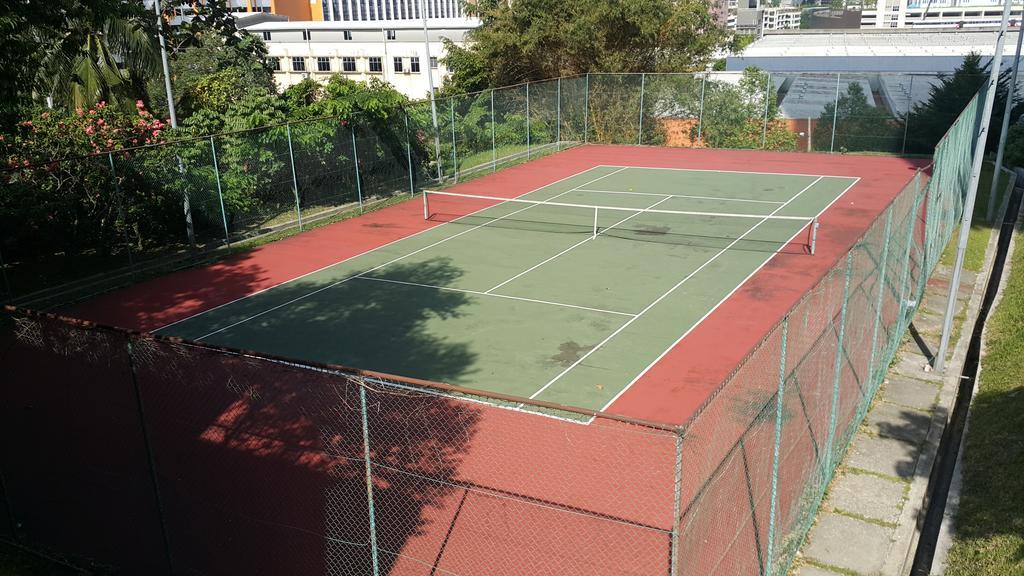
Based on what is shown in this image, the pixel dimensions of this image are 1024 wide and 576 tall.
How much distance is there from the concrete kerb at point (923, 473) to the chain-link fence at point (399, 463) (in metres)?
0.89

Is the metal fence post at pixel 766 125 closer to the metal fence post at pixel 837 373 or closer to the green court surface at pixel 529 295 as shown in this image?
the green court surface at pixel 529 295

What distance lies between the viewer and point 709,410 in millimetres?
10320

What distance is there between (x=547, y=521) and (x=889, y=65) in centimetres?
5525

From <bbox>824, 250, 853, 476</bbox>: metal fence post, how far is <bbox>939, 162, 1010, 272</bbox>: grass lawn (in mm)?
11530

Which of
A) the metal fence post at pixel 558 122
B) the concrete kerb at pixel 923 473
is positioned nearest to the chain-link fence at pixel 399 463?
the concrete kerb at pixel 923 473

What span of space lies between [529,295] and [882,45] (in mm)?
65694

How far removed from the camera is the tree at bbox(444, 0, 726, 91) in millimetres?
36500

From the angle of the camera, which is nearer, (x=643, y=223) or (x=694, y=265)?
(x=694, y=265)

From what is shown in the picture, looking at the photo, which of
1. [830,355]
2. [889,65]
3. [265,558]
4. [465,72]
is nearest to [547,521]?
[265,558]

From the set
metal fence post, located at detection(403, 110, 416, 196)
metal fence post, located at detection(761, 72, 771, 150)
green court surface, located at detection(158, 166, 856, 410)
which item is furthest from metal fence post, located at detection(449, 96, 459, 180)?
metal fence post, located at detection(761, 72, 771, 150)

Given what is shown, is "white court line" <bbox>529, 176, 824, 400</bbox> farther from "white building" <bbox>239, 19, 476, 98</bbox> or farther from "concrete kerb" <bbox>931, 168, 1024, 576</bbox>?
"white building" <bbox>239, 19, 476, 98</bbox>

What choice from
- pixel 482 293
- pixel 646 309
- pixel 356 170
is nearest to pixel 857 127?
pixel 356 170

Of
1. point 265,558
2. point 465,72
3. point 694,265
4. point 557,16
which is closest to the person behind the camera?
point 265,558

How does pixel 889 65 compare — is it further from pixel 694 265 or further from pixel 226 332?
pixel 226 332
